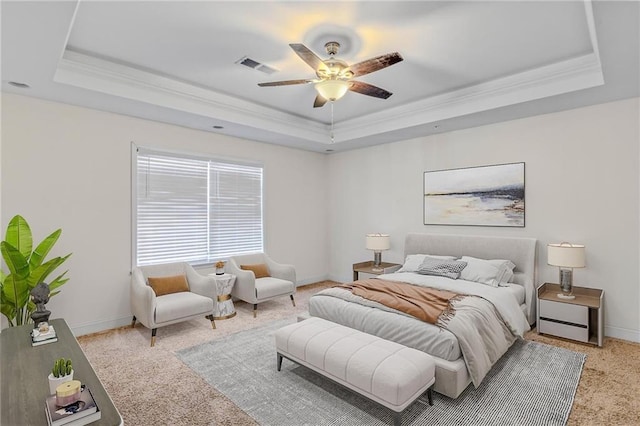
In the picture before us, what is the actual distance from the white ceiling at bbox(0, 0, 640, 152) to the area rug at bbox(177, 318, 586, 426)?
2.83 meters

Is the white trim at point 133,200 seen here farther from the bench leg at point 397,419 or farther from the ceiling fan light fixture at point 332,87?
the bench leg at point 397,419

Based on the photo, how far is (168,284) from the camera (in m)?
4.32

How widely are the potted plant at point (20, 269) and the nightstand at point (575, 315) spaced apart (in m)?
5.47

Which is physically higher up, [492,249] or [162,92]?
[162,92]

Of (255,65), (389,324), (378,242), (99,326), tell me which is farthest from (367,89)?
(99,326)

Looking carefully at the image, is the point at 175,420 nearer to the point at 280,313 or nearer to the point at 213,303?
the point at 213,303

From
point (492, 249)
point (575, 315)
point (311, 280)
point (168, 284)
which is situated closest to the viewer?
point (575, 315)

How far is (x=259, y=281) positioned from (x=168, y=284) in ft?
4.27

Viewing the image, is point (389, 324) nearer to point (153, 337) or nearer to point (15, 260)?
point (153, 337)

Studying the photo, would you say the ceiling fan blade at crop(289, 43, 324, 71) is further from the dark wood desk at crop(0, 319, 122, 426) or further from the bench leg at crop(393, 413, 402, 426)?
the bench leg at crop(393, 413, 402, 426)

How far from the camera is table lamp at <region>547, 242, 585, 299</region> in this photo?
147 inches

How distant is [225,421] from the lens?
2.38 meters

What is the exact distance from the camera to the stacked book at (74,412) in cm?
144

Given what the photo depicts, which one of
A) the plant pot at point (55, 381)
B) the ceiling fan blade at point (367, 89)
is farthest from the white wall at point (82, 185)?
the ceiling fan blade at point (367, 89)
